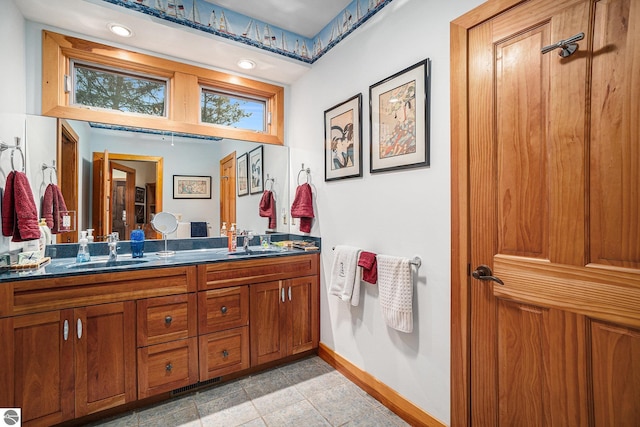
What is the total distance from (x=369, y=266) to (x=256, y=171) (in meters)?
1.51

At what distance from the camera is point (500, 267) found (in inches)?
53.3

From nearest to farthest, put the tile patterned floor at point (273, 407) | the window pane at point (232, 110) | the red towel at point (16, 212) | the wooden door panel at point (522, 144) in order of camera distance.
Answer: the wooden door panel at point (522, 144), the red towel at point (16, 212), the tile patterned floor at point (273, 407), the window pane at point (232, 110)

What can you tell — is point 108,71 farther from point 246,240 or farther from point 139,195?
point 246,240

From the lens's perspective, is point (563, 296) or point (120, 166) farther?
point (120, 166)

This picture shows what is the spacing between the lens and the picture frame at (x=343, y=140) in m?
2.14

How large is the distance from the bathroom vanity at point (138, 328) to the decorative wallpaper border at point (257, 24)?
1.68 metres

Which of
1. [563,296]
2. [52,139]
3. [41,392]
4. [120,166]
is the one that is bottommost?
[41,392]

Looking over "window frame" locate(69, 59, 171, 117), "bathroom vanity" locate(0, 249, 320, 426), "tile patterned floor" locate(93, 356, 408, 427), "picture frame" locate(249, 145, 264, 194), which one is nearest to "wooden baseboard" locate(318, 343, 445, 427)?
"tile patterned floor" locate(93, 356, 408, 427)

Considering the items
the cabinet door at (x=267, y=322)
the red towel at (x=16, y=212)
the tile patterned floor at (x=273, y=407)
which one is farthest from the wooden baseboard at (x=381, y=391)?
the red towel at (x=16, y=212)

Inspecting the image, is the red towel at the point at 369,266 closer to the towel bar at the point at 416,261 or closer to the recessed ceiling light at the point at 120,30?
the towel bar at the point at 416,261

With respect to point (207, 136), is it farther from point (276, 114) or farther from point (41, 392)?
point (41, 392)

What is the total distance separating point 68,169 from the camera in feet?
6.87

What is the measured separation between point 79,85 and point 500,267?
2.99 m

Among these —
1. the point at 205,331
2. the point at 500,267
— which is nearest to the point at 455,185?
the point at 500,267
